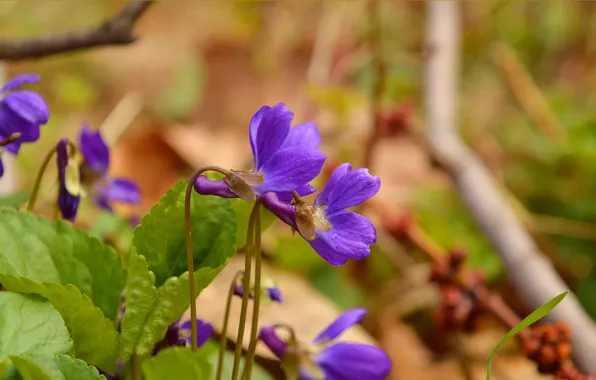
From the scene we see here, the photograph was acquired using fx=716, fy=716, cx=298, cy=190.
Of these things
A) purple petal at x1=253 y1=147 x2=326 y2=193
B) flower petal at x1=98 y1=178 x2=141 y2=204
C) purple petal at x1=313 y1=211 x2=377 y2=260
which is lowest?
flower petal at x1=98 y1=178 x2=141 y2=204

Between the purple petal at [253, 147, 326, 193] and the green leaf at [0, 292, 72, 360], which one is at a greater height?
the purple petal at [253, 147, 326, 193]

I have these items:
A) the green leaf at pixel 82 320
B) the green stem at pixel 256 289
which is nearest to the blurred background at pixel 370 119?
the green leaf at pixel 82 320

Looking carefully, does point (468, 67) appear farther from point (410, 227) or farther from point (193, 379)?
point (193, 379)

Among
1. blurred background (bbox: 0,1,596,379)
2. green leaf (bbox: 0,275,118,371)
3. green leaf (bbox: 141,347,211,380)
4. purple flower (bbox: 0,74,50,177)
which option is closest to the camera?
green leaf (bbox: 141,347,211,380)

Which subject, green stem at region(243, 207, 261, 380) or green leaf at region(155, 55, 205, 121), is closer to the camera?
green stem at region(243, 207, 261, 380)

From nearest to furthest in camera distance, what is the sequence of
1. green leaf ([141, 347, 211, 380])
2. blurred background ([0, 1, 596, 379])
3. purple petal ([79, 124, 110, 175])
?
green leaf ([141, 347, 211, 380]) → purple petal ([79, 124, 110, 175]) → blurred background ([0, 1, 596, 379])

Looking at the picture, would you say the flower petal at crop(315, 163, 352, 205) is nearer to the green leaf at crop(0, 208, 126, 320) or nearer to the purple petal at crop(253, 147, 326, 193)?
the purple petal at crop(253, 147, 326, 193)

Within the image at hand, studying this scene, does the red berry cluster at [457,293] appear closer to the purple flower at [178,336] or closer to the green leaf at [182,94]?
the purple flower at [178,336]

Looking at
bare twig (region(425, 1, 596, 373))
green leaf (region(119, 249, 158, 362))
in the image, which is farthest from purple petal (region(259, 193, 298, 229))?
bare twig (region(425, 1, 596, 373))

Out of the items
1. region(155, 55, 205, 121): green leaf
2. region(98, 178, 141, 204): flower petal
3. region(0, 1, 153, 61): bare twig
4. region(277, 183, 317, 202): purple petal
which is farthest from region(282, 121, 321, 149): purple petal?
region(155, 55, 205, 121): green leaf
